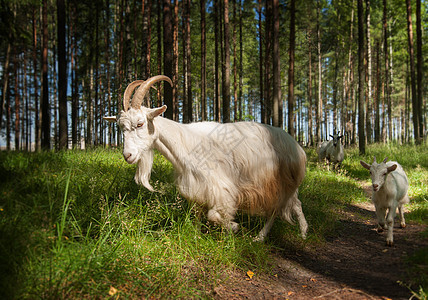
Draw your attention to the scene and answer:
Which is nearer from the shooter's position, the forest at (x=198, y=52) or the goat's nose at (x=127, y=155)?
the goat's nose at (x=127, y=155)

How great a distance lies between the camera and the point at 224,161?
12.4 feet

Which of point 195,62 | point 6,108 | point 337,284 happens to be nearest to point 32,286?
point 337,284

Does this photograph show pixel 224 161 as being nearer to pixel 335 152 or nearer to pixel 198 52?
pixel 335 152

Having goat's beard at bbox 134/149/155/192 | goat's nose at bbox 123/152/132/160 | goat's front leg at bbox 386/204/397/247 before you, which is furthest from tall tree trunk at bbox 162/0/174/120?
goat's front leg at bbox 386/204/397/247

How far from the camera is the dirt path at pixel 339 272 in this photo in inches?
104

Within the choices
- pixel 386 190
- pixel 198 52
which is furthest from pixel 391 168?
pixel 198 52

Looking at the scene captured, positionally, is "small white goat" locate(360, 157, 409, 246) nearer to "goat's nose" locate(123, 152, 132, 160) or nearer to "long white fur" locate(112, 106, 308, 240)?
"long white fur" locate(112, 106, 308, 240)

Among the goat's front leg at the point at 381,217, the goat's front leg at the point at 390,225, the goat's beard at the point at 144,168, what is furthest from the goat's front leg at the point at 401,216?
the goat's beard at the point at 144,168

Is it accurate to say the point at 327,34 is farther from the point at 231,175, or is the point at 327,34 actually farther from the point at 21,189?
the point at 21,189

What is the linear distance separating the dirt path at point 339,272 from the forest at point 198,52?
544cm

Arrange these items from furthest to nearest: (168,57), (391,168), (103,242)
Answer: (168,57) → (391,168) → (103,242)

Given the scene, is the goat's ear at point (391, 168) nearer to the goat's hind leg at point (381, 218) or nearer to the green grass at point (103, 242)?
the goat's hind leg at point (381, 218)

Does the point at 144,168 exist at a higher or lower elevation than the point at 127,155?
lower

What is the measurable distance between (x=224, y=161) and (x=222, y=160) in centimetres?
3
